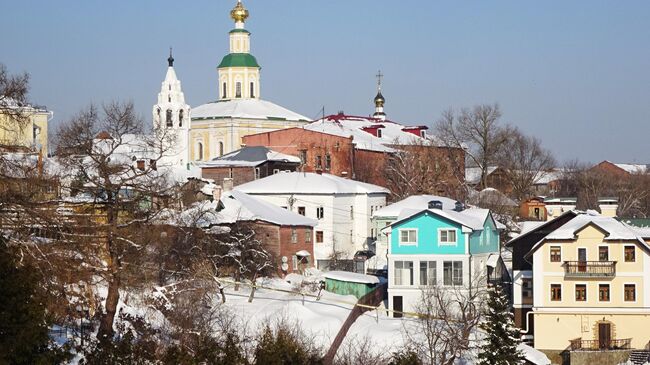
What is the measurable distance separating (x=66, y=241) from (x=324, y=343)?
452 inches

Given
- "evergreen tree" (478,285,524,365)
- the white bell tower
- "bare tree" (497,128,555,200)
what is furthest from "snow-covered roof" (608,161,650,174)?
"evergreen tree" (478,285,524,365)

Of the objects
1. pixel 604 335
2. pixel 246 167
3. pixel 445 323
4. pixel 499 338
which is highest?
pixel 246 167

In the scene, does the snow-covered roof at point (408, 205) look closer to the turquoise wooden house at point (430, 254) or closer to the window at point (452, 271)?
the turquoise wooden house at point (430, 254)

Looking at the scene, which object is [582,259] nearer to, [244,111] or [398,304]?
[398,304]

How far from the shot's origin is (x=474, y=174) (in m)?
86.3

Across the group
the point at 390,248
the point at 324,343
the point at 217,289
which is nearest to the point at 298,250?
the point at 390,248

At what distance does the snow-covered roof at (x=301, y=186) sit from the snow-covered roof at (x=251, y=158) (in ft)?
19.6

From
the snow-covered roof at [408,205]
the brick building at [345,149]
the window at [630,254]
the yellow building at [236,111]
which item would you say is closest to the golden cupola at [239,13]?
the yellow building at [236,111]

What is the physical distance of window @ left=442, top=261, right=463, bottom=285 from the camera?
42.4m

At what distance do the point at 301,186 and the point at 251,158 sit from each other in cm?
980

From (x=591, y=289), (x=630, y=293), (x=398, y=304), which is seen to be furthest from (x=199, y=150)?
(x=630, y=293)

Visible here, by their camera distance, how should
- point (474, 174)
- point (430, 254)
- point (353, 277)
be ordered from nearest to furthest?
point (430, 254) < point (353, 277) < point (474, 174)

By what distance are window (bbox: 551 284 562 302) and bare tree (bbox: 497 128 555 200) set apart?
36325mm

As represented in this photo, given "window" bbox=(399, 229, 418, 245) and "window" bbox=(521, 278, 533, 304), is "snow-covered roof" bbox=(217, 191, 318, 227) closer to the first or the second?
"window" bbox=(399, 229, 418, 245)
